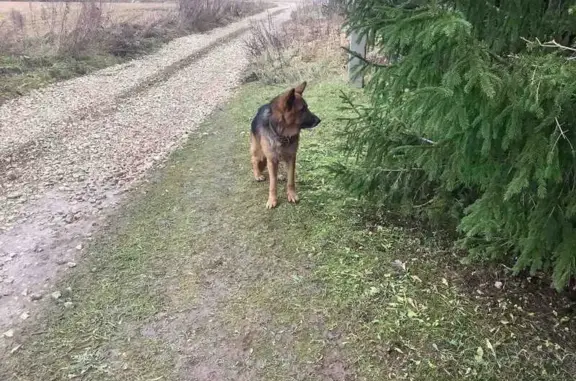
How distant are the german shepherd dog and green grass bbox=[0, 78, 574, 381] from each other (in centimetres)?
36

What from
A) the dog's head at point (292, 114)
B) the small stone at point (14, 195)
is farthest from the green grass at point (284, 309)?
the small stone at point (14, 195)

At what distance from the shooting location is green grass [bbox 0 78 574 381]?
3352 mm

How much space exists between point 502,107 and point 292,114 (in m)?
2.85

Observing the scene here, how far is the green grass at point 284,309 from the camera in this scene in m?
3.35

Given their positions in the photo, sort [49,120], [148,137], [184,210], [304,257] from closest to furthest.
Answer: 1. [304,257]
2. [184,210]
3. [148,137]
4. [49,120]

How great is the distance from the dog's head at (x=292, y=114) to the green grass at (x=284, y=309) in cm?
89

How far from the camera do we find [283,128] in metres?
5.02

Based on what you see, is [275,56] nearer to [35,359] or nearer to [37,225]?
[37,225]

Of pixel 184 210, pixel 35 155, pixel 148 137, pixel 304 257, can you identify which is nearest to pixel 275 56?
pixel 148 137

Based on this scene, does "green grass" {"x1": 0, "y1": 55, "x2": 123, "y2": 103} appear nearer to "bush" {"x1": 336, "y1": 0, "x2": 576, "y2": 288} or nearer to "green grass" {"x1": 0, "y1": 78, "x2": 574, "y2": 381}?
"green grass" {"x1": 0, "y1": 78, "x2": 574, "y2": 381}

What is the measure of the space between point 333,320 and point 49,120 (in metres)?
7.38

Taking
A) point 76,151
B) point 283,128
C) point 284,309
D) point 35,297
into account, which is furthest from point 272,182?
point 76,151

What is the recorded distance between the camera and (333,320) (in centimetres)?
370

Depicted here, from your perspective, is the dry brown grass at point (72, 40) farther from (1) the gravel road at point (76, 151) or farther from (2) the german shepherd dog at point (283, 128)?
(2) the german shepherd dog at point (283, 128)
